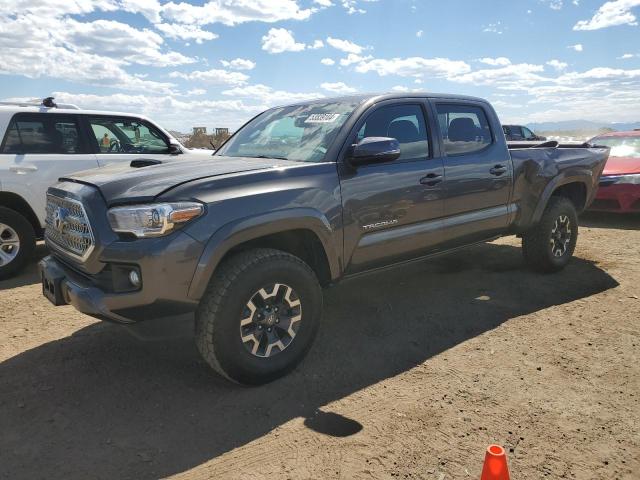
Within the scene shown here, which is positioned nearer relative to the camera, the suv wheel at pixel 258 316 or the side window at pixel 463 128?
the suv wheel at pixel 258 316

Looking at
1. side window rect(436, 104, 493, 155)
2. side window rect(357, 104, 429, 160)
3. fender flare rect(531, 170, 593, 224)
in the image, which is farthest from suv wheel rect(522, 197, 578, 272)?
side window rect(357, 104, 429, 160)

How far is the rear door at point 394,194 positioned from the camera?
350cm

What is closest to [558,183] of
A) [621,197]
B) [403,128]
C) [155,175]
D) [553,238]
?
[553,238]

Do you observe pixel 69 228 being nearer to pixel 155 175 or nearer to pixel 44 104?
pixel 155 175

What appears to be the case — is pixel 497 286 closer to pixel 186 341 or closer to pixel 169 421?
pixel 186 341

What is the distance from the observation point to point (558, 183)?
5.15 m

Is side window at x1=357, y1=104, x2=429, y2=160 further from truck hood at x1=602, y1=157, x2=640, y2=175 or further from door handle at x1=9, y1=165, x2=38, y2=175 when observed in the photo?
truck hood at x1=602, y1=157, x2=640, y2=175

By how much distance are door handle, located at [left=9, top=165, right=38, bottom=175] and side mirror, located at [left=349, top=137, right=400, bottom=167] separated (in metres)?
4.01

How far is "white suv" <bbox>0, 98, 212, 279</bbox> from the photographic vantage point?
5418 mm

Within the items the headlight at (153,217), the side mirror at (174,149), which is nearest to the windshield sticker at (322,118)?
the headlight at (153,217)

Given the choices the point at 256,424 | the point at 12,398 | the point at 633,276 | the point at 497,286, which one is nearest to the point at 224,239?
the point at 256,424

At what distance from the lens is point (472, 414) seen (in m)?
2.80

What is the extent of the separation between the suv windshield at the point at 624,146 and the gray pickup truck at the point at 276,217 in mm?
5712

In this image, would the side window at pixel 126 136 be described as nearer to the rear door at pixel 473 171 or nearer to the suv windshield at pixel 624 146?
the rear door at pixel 473 171
